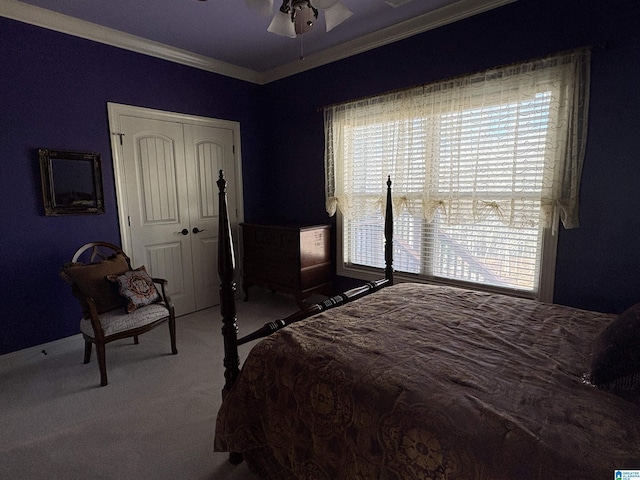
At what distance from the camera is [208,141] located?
149 inches

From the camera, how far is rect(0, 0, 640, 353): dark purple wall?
2154 millimetres

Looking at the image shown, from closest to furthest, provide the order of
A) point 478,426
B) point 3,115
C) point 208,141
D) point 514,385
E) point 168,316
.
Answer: point 478,426 → point 514,385 → point 3,115 → point 168,316 → point 208,141

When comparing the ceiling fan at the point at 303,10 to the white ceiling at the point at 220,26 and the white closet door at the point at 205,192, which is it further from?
the white closet door at the point at 205,192

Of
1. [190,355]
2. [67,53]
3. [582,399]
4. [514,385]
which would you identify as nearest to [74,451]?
[190,355]

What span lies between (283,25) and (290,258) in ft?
7.11

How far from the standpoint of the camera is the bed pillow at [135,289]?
2.51 metres

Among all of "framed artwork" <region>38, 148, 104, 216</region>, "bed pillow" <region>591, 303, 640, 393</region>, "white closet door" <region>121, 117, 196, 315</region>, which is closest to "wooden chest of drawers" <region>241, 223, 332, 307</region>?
"white closet door" <region>121, 117, 196, 315</region>

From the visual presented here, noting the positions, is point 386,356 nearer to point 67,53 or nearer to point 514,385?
point 514,385

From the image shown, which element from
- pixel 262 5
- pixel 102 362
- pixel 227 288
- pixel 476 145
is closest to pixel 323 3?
pixel 262 5

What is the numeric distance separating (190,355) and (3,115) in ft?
7.77

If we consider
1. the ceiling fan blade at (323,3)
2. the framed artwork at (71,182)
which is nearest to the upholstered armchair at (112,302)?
the framed artwork at (71,182)

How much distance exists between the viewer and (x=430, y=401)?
0.99 m

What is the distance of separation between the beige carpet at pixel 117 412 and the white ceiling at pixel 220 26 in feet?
8.54

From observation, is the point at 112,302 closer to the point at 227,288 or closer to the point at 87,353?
the point at 87,353
